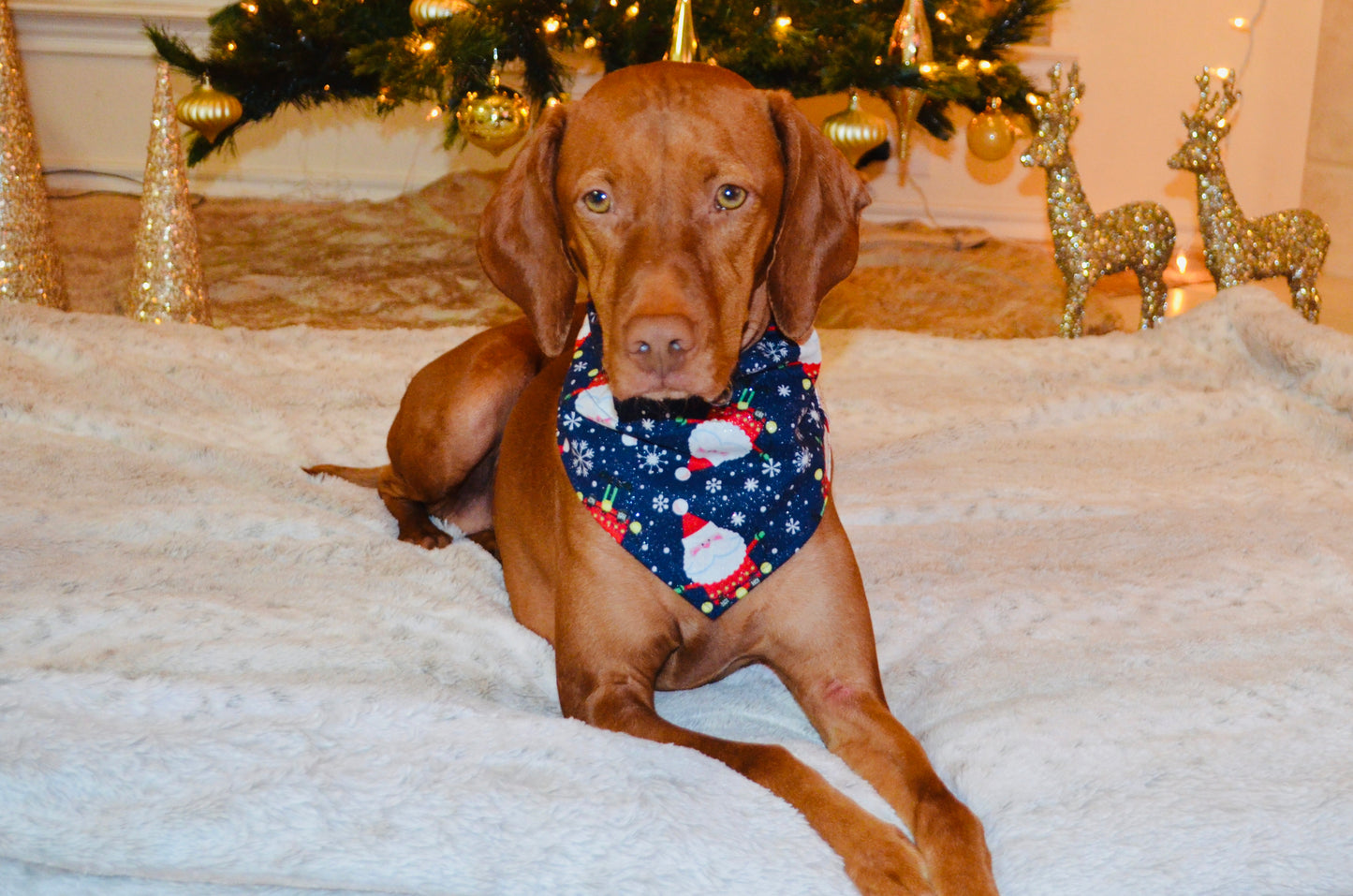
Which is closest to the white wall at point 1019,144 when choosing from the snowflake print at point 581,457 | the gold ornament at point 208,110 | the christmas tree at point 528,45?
the christmas tree at point 528,45

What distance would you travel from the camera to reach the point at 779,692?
7.16 ft

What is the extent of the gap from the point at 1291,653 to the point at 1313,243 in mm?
3136

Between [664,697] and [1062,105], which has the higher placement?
[1062,105]

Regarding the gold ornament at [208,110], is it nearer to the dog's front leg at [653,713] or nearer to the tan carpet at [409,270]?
the tan carpet at [409,270]

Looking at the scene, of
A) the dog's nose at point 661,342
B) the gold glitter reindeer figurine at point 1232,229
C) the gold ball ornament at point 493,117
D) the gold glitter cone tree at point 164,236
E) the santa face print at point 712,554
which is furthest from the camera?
the gold glitter reindeer figurine at point 1232,229

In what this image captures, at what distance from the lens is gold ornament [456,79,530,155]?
3918mm

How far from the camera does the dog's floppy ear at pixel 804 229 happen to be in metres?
2.03

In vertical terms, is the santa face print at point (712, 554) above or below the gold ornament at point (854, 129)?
below

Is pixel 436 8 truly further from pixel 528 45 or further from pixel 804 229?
pixel 804 229

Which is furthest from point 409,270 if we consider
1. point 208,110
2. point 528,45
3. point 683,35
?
point 683,35

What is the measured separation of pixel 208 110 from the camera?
13.7ft

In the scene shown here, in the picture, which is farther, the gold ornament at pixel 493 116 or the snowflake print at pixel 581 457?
the gold ornament at pixel 493 116

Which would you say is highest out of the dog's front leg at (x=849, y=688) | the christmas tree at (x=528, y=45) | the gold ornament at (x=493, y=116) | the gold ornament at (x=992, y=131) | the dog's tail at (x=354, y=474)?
the christmas tree at (x=528, y=45)

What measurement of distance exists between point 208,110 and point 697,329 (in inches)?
118
